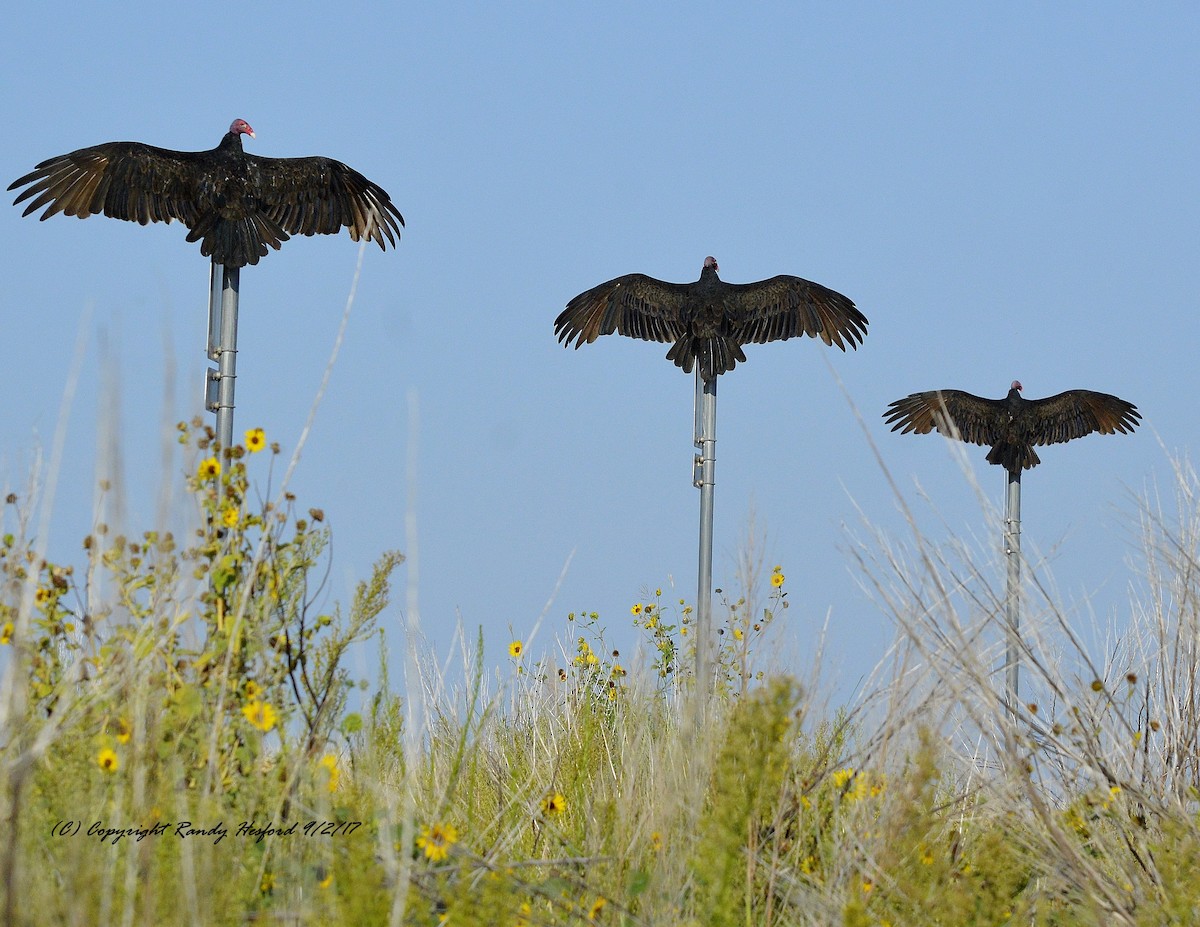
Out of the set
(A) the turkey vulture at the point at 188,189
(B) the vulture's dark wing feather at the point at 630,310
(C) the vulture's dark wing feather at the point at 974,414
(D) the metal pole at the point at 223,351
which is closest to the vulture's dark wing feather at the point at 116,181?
(A) the turkey vulture at the point at 188,189

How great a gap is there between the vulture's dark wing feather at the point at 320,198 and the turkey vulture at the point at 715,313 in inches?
85.6

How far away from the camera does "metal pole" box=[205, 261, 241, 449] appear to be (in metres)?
4.86

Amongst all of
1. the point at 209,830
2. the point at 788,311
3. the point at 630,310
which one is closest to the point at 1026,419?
the point at 788,311

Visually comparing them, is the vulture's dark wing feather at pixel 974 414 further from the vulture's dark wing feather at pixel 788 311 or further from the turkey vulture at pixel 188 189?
the turkey vulture at pixel 188 189

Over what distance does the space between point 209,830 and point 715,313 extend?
585 cm

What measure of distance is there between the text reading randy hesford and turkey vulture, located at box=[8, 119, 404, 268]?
335 cm

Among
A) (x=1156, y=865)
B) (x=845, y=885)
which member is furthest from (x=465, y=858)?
(x=1156, y=865)

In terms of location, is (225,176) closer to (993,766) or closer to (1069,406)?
(993,766)

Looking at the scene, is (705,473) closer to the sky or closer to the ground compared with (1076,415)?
closer to the ground

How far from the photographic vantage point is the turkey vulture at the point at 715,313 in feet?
25.3

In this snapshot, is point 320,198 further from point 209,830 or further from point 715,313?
point 209,830

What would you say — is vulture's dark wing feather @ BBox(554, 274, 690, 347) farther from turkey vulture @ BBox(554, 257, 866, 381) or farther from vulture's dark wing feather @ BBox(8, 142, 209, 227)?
vulture's dark wing feather @ BBox(8, 142, 209, 227)

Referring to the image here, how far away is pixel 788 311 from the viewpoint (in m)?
7.86

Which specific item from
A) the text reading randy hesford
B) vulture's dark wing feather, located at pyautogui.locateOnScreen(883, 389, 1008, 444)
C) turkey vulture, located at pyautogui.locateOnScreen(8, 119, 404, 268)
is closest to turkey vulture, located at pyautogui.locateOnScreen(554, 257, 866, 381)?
vulture's dark wing feather, located at pyautogui.locateOnScreen(883, 389, 1008, 444)
